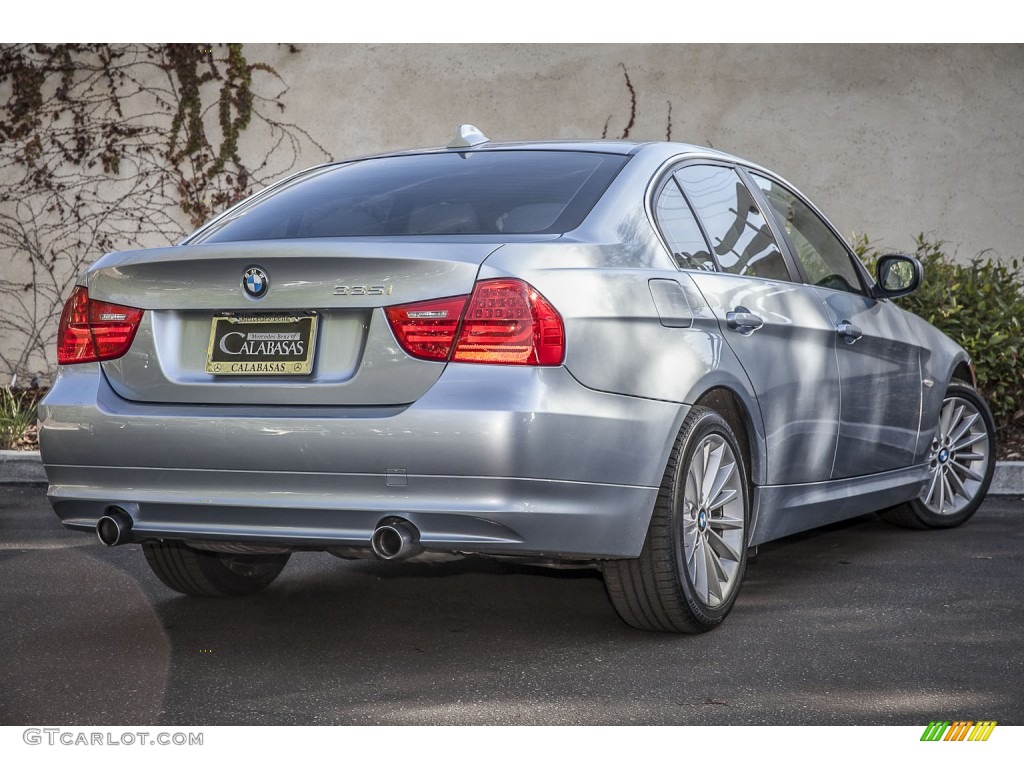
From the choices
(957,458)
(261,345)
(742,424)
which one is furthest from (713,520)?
(957,458)

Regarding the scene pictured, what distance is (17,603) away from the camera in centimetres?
511

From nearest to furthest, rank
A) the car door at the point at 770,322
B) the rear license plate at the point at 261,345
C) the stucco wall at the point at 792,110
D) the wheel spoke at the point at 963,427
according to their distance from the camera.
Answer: the rear license plate at the point at 261,345, the car door at the point at 770,322, the wheel spoke at the point at 963,427, the stucco wall at the point at 792,110

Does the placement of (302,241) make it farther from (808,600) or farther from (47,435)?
(808,600)

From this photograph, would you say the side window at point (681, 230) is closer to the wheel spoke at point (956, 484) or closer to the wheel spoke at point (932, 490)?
the wheel spoke at point (932, 490)

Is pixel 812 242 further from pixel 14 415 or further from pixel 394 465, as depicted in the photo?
pixel 14 415

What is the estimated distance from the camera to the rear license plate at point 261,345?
12.8ft

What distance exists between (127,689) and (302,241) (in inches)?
53.6

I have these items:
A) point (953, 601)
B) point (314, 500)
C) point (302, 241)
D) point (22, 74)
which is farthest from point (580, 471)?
point (22, 74)

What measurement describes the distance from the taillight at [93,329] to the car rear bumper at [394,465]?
79mm

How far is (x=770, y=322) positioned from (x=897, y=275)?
1312 mm

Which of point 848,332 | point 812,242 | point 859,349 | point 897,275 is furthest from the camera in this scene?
point 897,275

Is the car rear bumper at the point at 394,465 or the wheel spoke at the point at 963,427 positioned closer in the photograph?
the car rear bumper at the point at 394,465

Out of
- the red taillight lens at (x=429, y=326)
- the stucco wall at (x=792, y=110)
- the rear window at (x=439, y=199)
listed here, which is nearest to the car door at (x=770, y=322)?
the rear window at (x=439, y=199)

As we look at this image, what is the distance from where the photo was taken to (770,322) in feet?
15.9
